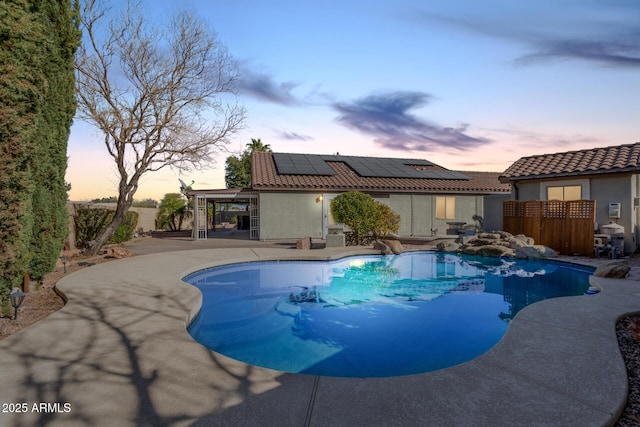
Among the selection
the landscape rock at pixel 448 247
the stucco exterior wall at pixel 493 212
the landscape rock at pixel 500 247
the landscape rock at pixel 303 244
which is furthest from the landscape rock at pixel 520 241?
the landscape rock at pixel 303 244

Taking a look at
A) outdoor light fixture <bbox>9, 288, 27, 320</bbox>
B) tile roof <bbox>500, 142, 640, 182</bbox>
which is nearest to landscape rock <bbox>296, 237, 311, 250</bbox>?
outdoor light fixture <bbox>9, 288, 27, 320</bbox>

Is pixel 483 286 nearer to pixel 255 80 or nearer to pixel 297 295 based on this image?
pixel 297 295

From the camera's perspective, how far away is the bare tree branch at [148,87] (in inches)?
527

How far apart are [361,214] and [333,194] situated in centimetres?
413

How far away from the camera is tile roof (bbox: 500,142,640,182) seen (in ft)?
41.5

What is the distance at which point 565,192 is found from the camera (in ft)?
49.0

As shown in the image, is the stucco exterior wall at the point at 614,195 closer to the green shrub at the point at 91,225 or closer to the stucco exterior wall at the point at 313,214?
the stucco exterior wall at the point at 313,214

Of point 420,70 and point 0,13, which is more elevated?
point 420,70

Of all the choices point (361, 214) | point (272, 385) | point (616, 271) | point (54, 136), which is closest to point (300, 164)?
point (361, 214)

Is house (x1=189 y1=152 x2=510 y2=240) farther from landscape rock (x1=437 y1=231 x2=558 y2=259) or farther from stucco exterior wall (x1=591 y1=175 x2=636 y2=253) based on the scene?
stucco exterior wall (x1=591 y1=175 x2=636 y2=253)

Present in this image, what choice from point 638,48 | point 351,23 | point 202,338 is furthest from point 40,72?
point 638,48

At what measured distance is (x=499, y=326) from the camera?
6305 mm

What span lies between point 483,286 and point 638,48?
10.00 m

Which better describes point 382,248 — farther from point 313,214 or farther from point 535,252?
point 313,214
